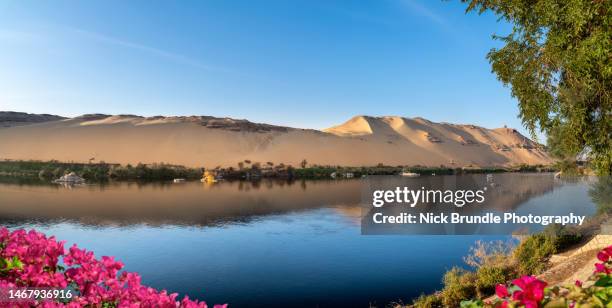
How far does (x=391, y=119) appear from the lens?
13962 cm

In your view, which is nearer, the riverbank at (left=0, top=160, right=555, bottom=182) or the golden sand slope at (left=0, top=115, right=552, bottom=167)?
the riverbank at (left=0, top=160, right=555, bottom=182)

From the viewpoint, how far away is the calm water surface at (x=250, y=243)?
16.5 metres

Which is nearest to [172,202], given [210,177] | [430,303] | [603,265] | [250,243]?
[250,243]

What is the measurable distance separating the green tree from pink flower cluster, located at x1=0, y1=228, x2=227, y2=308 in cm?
1151

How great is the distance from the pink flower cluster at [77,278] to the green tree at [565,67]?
1151 cm

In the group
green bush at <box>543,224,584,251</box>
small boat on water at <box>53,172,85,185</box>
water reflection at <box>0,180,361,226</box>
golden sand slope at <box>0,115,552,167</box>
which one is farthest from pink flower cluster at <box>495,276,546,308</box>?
golden sand slope at <box>0,115,552,167</box>

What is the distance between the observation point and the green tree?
36.6 ft

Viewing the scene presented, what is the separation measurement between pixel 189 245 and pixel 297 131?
303ft

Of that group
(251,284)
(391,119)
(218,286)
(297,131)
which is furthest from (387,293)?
(391,119)

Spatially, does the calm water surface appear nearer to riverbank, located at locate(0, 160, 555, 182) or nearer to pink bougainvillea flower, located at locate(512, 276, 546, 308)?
pink bougainvillea flower, located at locate(512, 276, 546, 308)

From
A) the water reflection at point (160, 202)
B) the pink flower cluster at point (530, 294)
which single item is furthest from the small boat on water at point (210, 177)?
the pink flower cluster at point (530, 294)

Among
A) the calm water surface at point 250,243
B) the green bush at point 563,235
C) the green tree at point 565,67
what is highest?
the green tree at point 565,67

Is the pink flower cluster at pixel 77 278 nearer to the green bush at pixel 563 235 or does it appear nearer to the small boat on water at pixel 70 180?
the green bush at pixel 563 235

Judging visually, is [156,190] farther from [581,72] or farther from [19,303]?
[19,303]
